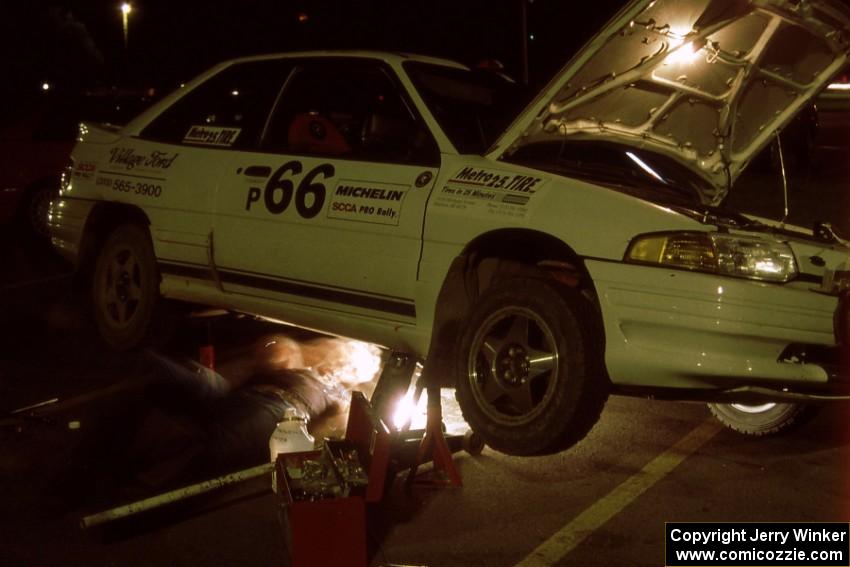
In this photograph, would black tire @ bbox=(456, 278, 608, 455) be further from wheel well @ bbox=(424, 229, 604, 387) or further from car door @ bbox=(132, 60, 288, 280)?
car door @ bbox=(132, 60, 288, 280)

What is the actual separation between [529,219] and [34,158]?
7.75m

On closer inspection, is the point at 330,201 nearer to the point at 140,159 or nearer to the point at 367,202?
the point at 367,202

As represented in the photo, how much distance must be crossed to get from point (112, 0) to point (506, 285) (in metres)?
48.1

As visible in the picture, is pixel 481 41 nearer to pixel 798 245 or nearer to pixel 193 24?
pixel 193 24

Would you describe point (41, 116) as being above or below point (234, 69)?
above

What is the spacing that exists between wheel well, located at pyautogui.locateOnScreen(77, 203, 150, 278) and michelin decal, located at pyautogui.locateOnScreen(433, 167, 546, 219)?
2400 mm

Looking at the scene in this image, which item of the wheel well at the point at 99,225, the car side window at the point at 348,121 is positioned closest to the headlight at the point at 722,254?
the car side window at the point at 348,121

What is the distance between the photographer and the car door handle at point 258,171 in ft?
16.6

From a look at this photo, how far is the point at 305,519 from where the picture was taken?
3324mm

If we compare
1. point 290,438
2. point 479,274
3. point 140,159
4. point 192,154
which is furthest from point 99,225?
point 479,274

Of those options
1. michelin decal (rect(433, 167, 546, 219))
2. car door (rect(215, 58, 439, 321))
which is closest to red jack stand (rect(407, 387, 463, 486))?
car door (rect(215, 58, 439, 321))

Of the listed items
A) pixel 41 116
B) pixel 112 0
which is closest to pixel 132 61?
pixel 112 0

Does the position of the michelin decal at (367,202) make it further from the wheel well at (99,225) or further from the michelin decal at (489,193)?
the wheel well at (99,225)

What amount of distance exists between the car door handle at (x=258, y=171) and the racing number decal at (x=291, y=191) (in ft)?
0.16
